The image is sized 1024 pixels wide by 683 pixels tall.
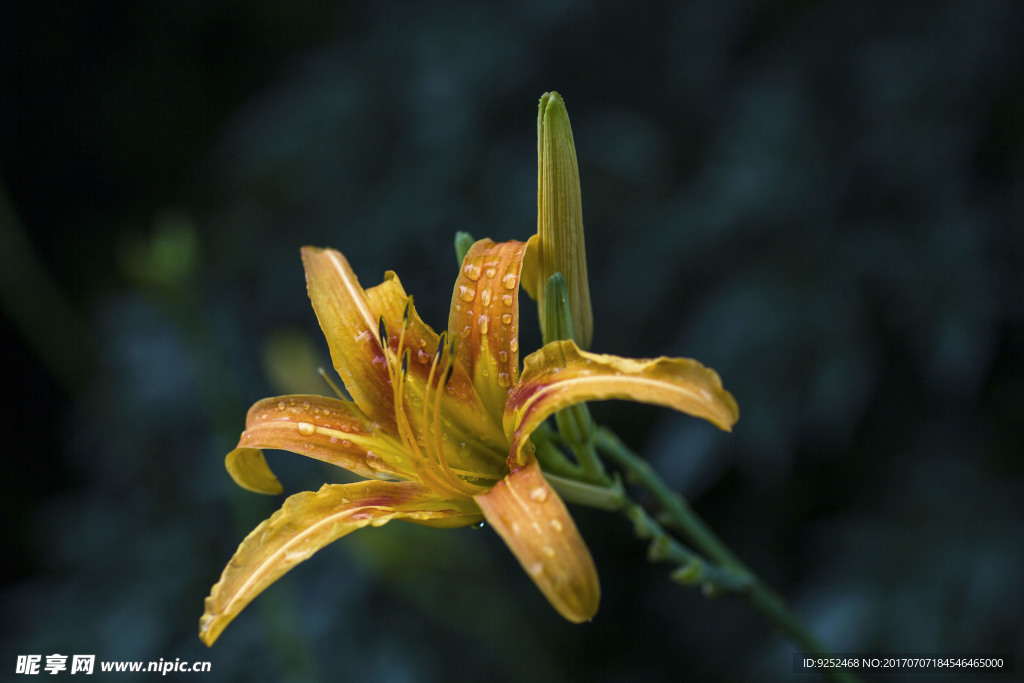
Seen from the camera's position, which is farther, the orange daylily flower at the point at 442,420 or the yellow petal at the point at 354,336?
the yellow petal at the point at 354,336

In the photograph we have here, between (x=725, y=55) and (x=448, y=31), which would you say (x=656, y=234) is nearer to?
(x=725, y=55)

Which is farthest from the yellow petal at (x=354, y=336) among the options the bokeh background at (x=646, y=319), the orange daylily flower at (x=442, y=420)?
the bokeh background at (x=646, y=319)

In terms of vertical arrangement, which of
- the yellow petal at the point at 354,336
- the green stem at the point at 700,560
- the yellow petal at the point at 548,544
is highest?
the yellow petal at the point at 354,336

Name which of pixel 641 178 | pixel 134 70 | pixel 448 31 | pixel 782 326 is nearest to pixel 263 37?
pixel 134 70

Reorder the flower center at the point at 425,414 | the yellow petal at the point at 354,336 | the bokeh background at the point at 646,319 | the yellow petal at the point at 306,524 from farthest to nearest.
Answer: the bokeh background at the point at 646,319, the yellow petal at the point at 354,336, the flower center at the point at 425,414, the yellow petal at the point at 306,524

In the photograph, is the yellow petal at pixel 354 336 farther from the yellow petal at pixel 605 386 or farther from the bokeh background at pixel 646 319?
the bokeh background at pixel 646 319

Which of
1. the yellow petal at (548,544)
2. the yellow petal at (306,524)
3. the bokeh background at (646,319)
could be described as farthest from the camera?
the bokeh background at (646,319)
